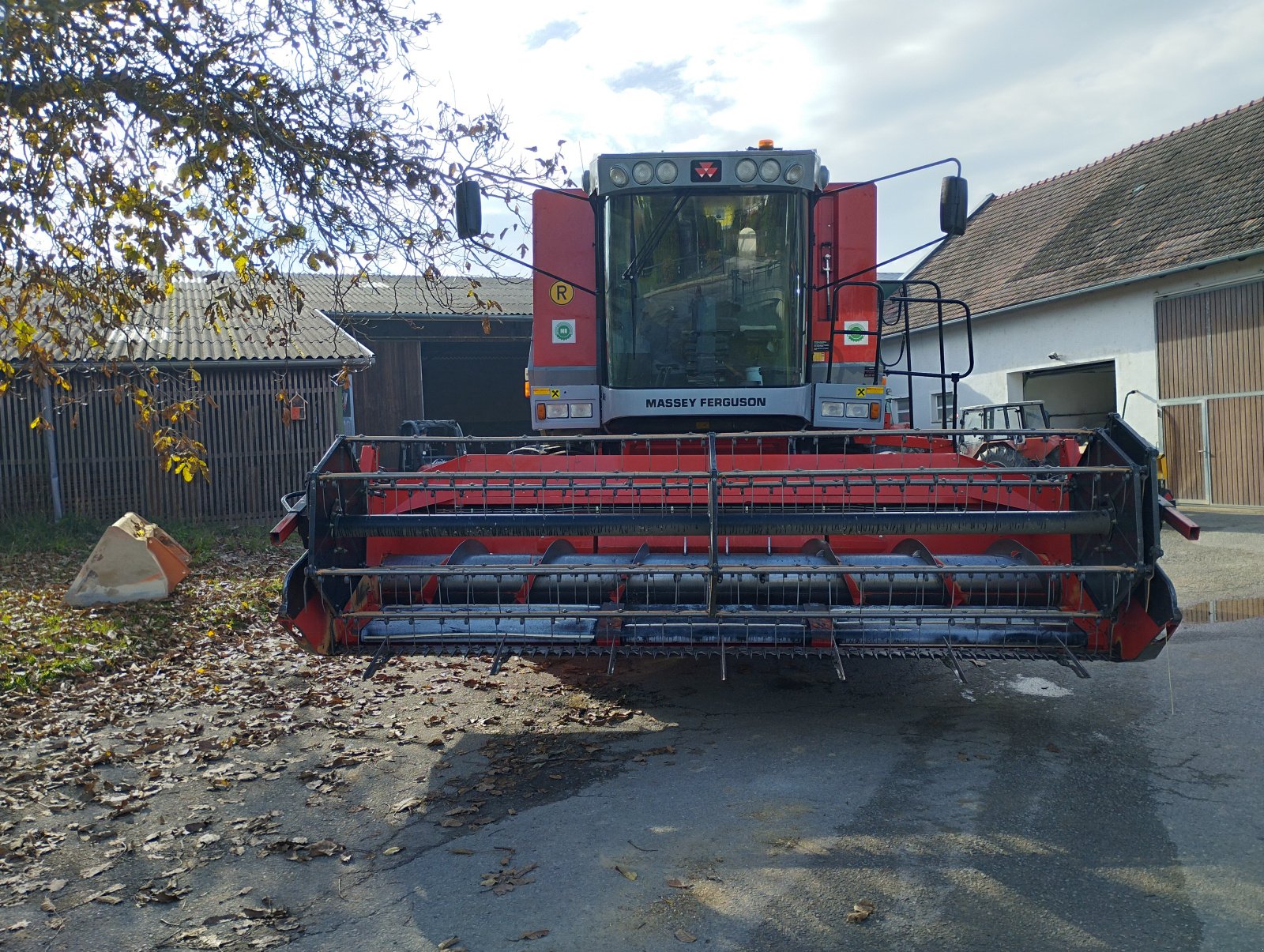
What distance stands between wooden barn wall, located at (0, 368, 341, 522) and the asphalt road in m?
11.3

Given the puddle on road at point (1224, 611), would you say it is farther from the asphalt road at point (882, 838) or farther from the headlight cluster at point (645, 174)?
the headlight cluster at point (645, 174)

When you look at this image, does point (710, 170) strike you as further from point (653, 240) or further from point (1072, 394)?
point (1072, 394)

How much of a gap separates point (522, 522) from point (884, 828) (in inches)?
83.6

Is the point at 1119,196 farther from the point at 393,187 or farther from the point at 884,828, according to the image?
the point at 884,828

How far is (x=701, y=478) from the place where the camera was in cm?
479

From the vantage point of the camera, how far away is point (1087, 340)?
18062 millimetres

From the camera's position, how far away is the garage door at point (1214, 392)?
14.8 m

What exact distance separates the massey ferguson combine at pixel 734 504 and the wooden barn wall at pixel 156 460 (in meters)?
9.38

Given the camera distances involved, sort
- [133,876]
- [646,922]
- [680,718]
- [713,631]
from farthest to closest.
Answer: [680,718], [713,631], [133,876], [646,922]

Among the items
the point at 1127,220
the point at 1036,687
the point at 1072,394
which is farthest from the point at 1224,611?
the point at 1072,394

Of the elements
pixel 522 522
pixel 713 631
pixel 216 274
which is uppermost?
pixel 216 274

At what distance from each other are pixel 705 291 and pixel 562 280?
103 centimetres

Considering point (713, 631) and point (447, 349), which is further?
point (447, 349)

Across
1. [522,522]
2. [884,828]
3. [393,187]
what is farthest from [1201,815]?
[393,187]
